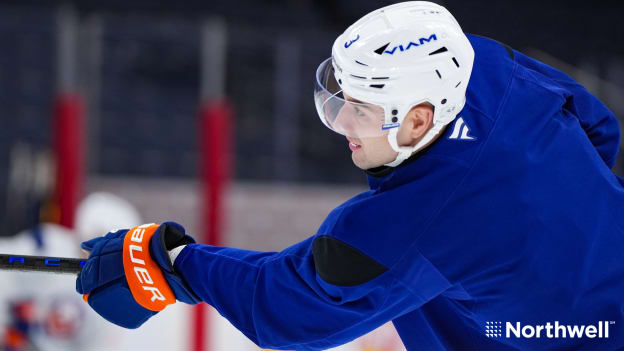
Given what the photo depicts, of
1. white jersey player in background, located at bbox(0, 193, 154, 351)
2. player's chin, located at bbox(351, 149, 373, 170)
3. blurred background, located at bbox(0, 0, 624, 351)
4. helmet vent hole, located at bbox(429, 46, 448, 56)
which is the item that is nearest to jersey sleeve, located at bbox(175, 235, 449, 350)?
player's chin, located at bbox(351, 149, 373, 170)

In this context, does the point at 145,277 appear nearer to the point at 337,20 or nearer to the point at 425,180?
the point at 425,180

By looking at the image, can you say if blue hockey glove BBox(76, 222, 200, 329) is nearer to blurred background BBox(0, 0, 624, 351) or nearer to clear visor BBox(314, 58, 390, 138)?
clear visor BBox(314, 58, 390, 138)

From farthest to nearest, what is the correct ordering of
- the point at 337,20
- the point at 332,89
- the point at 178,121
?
the point at 337,20 → the point at 178,121 → the point at 332,89

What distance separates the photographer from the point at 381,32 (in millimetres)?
1512

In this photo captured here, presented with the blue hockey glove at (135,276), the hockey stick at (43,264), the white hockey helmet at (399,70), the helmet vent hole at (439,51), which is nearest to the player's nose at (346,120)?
the white hockey helmet at (399,70)

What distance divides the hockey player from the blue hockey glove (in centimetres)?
1

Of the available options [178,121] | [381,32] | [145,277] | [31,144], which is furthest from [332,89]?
[178,121]

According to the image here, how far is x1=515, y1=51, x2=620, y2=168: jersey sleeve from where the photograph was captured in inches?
67.2

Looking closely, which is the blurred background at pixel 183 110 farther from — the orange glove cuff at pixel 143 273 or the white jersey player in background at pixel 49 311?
the orange glove cuff at pixel 143 273

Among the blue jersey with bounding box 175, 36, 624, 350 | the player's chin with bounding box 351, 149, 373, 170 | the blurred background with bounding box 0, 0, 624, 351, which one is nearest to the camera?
the blue jersey with bounding box 175, 36, 624, 350

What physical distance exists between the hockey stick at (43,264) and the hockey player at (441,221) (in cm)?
20

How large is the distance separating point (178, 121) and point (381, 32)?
4.04 meters

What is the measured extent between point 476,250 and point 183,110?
4199 millimetres

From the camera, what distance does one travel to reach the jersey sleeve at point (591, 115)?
1706 millimetres
